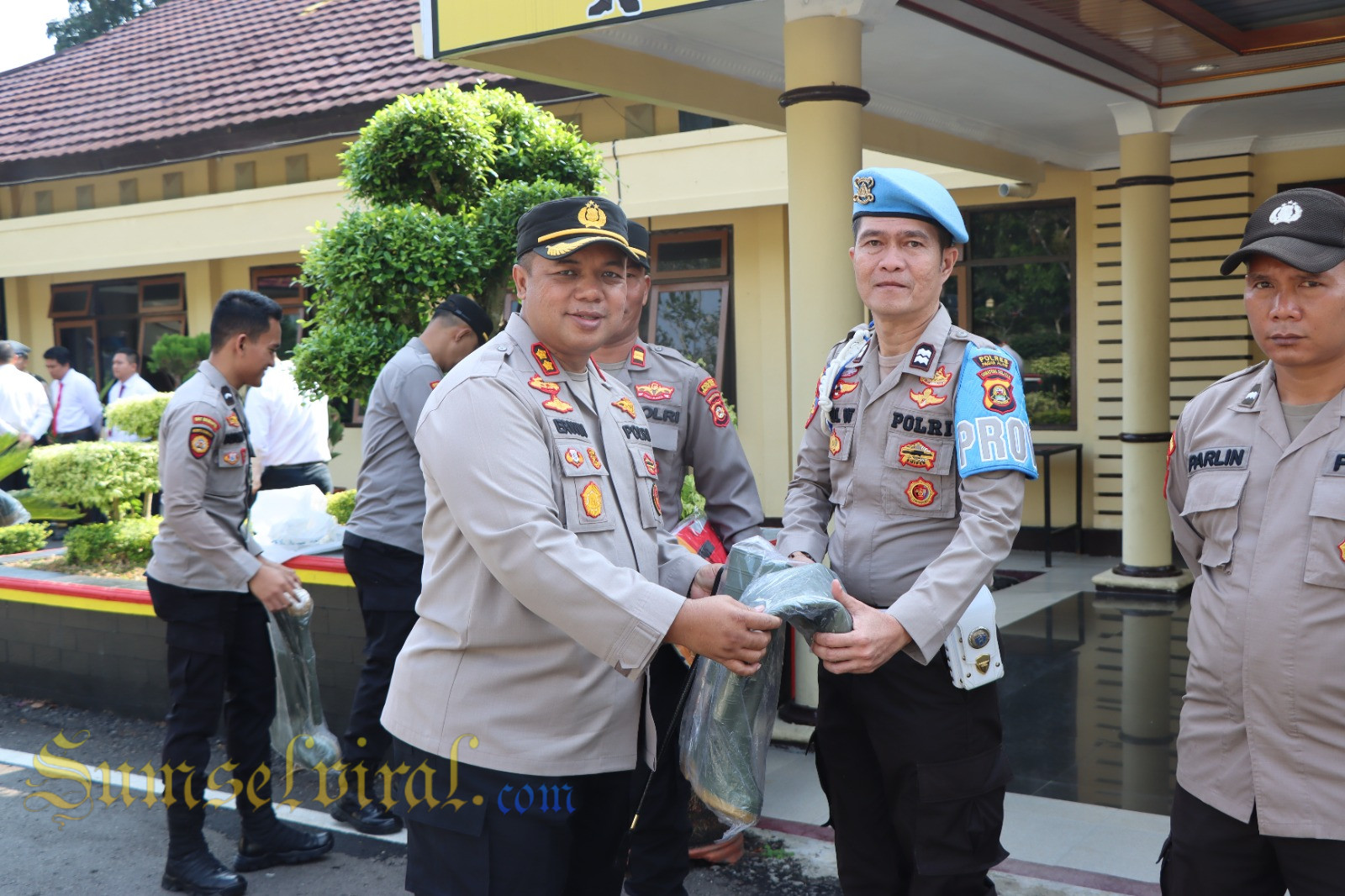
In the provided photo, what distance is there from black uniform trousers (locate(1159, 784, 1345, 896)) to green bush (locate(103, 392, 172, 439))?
26.2ft

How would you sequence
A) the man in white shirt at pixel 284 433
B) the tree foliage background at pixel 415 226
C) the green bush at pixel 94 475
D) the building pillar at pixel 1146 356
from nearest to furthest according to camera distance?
the tree foliage background at pixel 415 226 → the man in white shirt at pixel 284 433 → the green bush at pixel 94 475 → the building pillar at pixel 1146 356

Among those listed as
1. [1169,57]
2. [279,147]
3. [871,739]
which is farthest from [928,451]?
[279,147]

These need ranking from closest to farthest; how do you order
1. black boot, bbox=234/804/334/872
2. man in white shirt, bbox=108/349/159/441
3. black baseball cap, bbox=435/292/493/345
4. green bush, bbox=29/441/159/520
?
black boot, bbox=234/804/334/872 < black baseball cap, bbox=435/292/493/345 < green bush, bbox=29/441/159/520 < man in white shirt, bbox=108/349/159/441

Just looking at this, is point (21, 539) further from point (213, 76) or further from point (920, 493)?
point (213, 76)

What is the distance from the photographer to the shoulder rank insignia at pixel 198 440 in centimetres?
391

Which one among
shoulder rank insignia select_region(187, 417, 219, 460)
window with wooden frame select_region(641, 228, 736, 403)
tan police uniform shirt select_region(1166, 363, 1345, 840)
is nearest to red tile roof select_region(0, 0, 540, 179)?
window with wooden frame select_region(641, 228, 736, 403)

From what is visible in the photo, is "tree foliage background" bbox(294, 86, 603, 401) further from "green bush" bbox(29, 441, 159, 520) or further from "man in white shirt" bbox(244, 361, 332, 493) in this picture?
"green bush" bbox(29, 441, 159, 520)

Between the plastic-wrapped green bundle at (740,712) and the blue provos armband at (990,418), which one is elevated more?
the blue provos armband at (990,418)

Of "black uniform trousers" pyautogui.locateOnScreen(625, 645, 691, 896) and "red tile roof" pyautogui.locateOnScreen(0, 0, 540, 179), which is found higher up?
"red tile roof" pyautogui.locateOnScreen(0, 0, 540, 179)

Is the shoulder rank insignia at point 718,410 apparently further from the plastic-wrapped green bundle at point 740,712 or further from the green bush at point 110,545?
the green bush at point 110,545

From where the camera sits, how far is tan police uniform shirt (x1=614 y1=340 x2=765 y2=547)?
3.78m

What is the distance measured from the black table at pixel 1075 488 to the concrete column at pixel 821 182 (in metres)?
5.02

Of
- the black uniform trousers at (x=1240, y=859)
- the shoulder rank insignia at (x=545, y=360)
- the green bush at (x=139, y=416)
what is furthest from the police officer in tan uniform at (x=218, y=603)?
the green bush at (x=139, y=416)

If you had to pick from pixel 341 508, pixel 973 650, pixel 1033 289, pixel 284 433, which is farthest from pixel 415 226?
pixel 1033 289
